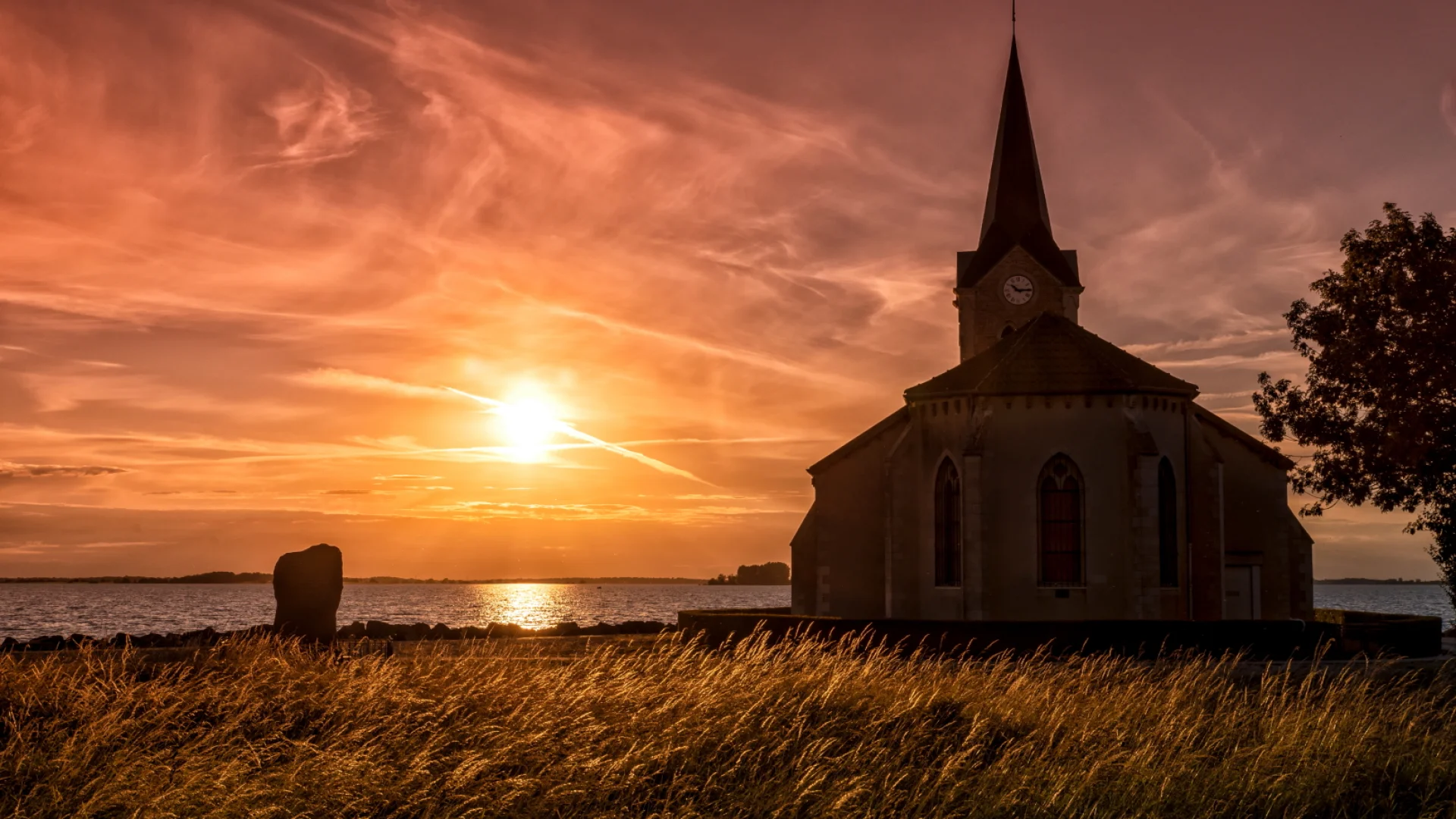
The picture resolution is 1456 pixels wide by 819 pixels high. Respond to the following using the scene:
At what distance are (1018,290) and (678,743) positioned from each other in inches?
1502

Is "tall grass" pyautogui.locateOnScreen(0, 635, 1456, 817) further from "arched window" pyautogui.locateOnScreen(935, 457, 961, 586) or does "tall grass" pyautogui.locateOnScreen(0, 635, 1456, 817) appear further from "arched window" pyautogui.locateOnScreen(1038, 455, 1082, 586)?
"arched window" pyautogui.locateOnScreen(935, 457, 961, 586)

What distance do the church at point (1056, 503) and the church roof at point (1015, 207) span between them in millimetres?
10671

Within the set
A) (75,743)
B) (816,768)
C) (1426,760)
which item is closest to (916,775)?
(816,768)

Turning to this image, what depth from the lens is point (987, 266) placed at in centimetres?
4712

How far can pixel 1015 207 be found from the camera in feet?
159

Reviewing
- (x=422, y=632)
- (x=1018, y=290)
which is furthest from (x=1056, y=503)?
(x=422, y=632)

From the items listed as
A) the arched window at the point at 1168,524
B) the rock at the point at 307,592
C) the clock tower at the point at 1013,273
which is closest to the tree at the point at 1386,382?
the arched window at the point at 1168,524

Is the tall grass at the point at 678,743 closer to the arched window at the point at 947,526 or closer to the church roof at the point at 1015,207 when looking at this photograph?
the arched window at the point at 947,526

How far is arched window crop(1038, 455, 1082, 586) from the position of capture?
106 ft

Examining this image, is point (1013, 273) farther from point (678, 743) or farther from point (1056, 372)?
point (678, 743)

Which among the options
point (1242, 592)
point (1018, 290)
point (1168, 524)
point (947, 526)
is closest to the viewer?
point (1168, 524)

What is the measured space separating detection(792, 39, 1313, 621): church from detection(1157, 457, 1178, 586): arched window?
5 centimetres

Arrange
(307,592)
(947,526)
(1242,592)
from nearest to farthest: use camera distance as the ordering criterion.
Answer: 1. (307,592)
2. (947,526)
3. (1242,592)

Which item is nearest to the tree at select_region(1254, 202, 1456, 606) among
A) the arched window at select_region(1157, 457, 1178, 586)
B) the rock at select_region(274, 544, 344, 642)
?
the arched window at select_region(1157, 457, 1178, 586)
